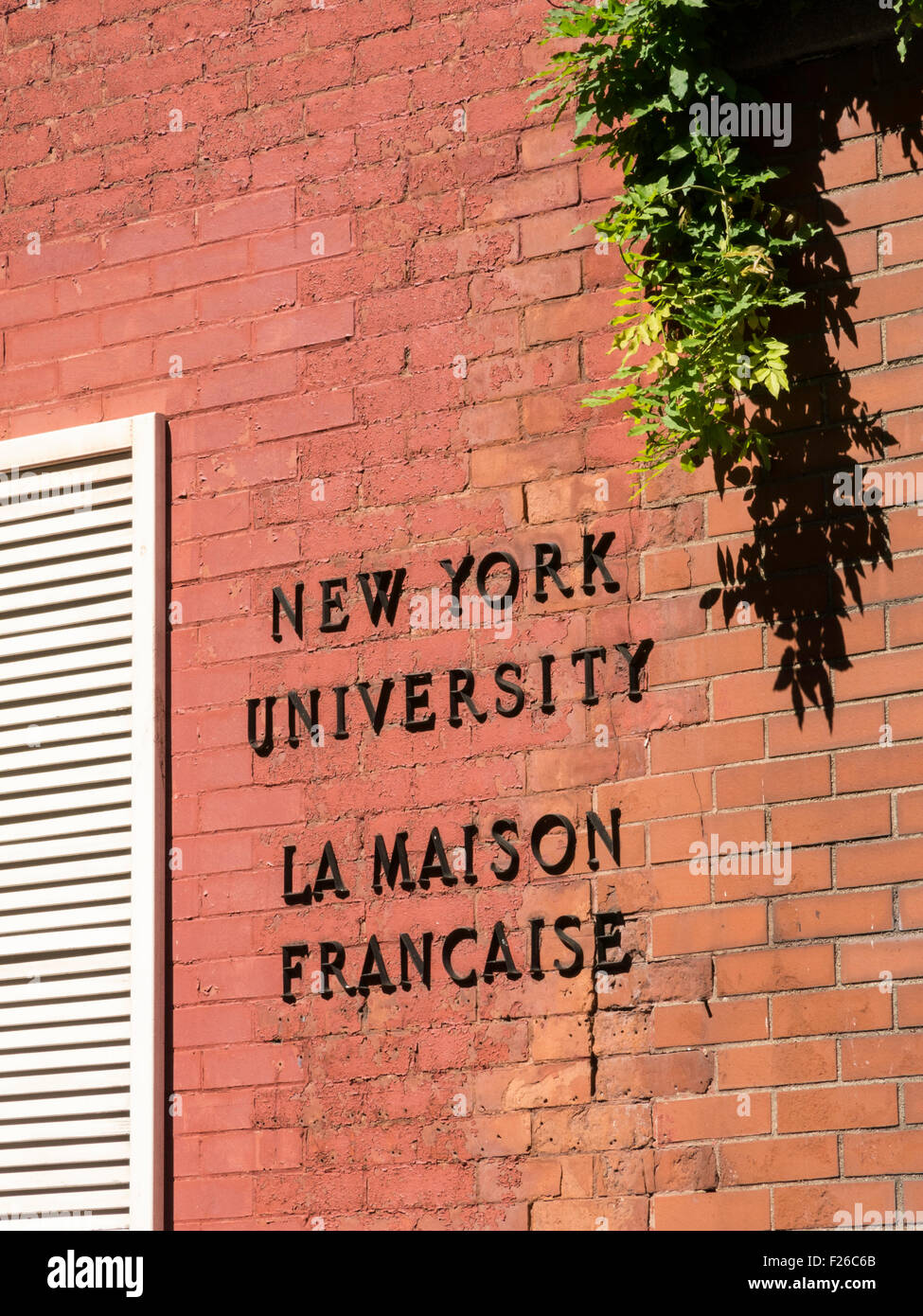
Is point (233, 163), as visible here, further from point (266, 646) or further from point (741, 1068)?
point (741, 1068)

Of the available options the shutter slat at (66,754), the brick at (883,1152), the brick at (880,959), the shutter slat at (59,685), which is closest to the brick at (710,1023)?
the brick at (880,959)

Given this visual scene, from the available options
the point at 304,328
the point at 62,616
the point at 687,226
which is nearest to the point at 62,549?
the point at 62,616

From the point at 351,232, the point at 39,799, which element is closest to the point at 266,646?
the point at 39,799

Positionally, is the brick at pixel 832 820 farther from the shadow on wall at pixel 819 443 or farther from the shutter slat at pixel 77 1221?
the shutter slat at pixel 77 1221

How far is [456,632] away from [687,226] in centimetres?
131

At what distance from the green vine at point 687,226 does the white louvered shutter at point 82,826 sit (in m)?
1.74

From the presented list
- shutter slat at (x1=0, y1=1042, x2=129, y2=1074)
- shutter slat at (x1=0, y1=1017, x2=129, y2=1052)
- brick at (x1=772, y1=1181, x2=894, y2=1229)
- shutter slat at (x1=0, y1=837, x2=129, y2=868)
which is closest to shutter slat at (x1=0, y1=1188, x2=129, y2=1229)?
shutter slat at (x1=0, y1=1042, x2=129, y2=1074)

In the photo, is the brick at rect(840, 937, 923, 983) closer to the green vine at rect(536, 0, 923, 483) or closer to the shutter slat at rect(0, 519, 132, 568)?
the green vine at rect(536, 0, 923, 483)

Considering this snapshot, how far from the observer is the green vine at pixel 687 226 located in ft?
15.9

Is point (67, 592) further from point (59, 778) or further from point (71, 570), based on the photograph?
point (59, 778)

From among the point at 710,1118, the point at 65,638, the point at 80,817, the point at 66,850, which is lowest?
the point at 710,1118

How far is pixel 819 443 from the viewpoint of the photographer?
16.3 feet
